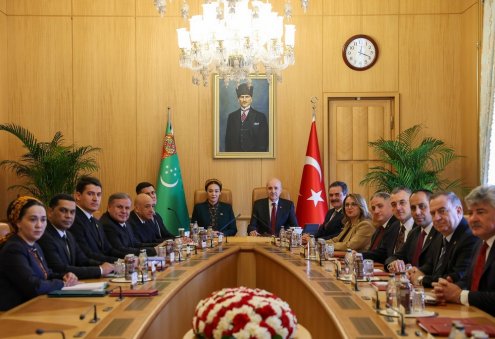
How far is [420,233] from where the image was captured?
5105 mm

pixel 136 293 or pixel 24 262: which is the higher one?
pixel 24 262

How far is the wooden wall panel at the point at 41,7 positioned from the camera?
367 inches

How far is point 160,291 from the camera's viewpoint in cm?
400

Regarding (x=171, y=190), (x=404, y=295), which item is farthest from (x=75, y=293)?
(x=171, y=190)

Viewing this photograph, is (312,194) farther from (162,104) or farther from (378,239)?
(378,239)

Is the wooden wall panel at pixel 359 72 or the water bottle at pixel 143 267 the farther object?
the wooden wall panel at pixel 359 72

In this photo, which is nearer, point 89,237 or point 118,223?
point 89,237

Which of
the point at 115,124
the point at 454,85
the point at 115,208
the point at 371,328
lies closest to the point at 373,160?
the point at 454,85

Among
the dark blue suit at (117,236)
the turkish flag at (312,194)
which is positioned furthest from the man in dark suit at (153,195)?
the turkish flag at (312,194)

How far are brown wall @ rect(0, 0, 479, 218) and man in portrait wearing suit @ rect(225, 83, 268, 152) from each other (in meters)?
0.19

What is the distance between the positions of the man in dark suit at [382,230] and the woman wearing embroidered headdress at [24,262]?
2.75 metres

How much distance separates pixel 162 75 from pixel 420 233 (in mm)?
5194

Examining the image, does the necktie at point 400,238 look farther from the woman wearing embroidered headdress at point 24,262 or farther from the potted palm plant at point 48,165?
the potted palm plant at point 48,165

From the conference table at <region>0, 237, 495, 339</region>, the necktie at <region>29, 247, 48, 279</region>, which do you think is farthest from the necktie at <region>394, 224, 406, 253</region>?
the necktie at <region>29, 247, 48, 279</region>
